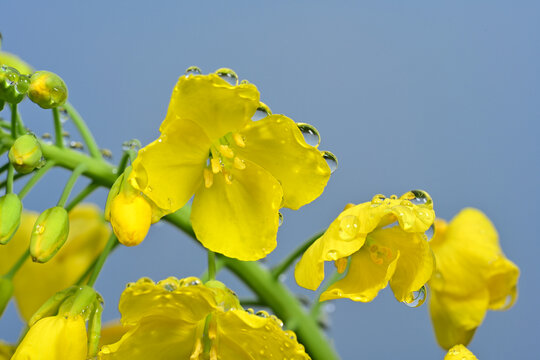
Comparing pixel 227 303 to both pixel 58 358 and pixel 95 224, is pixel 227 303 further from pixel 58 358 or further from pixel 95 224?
pixel 95 224

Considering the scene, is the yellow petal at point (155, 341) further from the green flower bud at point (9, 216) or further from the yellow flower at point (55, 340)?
the green flower bud at point (9, 216)

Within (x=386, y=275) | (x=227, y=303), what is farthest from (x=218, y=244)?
(x=386, y=275)

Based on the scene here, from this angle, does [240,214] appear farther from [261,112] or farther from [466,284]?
[466,284]

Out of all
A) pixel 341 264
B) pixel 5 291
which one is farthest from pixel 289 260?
pixel 5 291

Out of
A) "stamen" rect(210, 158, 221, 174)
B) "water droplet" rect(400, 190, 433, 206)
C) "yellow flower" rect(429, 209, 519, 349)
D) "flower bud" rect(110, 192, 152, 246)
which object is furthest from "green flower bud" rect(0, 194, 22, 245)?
"yellow flower" rect(429, 209, 519, 349)

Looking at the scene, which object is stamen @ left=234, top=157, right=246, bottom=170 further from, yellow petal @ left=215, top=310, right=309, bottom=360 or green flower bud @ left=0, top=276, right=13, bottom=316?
green flower bud @ left=0, top=276, right=13, bottom=316

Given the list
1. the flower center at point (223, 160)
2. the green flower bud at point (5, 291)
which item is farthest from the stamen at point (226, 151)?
the green flower bud at point (5, 291)
